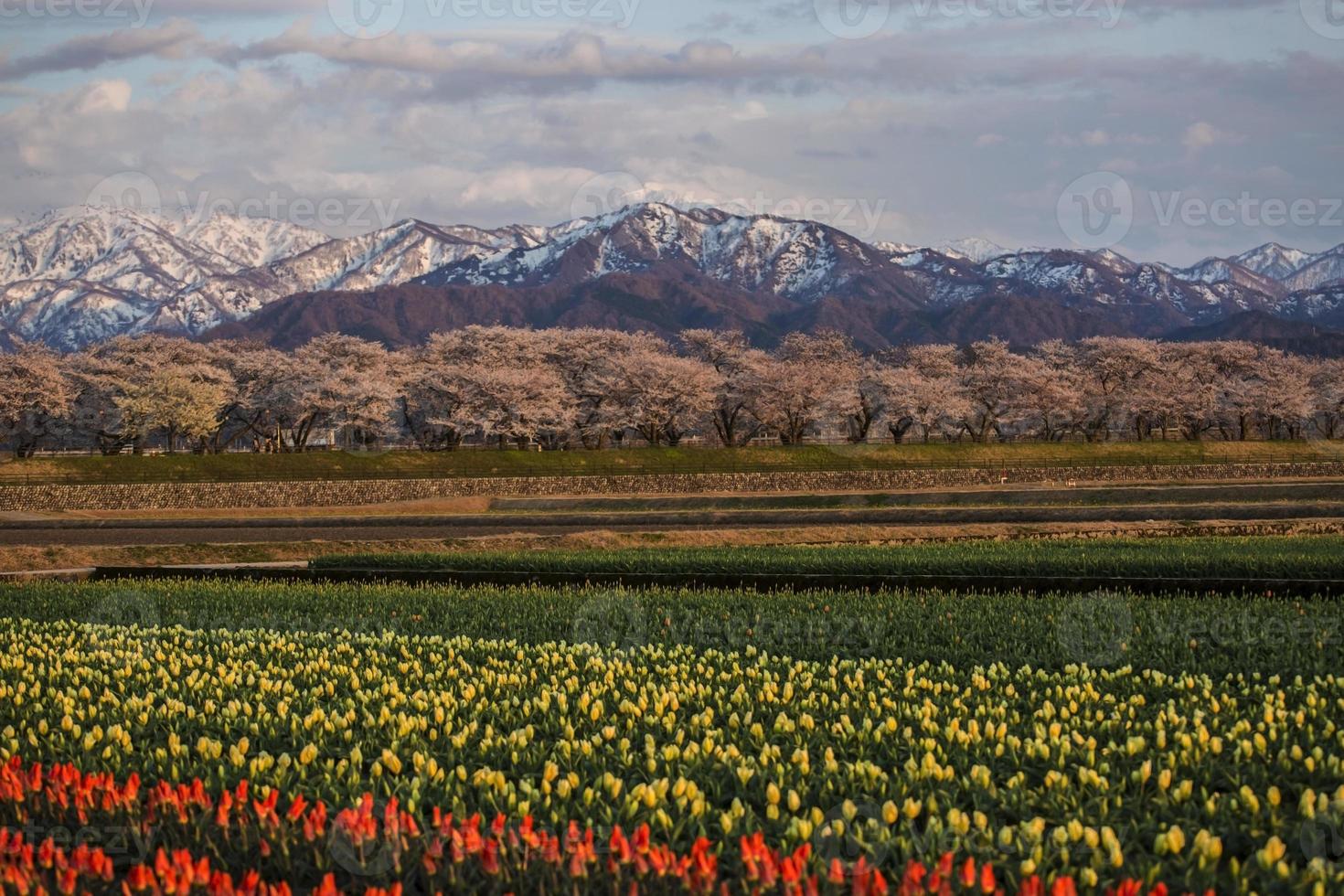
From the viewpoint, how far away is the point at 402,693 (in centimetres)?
1097

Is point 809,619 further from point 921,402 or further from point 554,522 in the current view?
point 921,402

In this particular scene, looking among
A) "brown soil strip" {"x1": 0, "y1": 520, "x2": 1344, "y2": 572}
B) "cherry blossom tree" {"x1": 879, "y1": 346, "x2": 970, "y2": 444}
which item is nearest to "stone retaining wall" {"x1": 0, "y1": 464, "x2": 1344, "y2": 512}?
"cherry blossom tree" {"x1": 879, "y1": 346, "x2": 970, "y2": 444}

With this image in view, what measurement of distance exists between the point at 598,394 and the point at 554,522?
40.5 metres

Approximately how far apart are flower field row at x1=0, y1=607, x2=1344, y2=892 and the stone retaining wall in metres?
41.4

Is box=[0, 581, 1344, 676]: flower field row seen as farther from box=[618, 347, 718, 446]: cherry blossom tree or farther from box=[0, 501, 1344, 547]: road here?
box=[618, 347, 718, 446]: cherry blossom tree

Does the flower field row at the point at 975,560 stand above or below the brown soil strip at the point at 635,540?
above

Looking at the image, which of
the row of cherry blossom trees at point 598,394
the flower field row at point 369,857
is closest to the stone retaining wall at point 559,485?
the row of cherry blossom trees at point 598,394

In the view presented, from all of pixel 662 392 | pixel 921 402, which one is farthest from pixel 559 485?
pixel 921 402

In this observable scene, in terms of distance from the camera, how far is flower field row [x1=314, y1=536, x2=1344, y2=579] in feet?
65.3

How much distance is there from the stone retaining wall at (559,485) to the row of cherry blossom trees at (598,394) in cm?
1592

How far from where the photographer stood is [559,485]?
58.1 metres

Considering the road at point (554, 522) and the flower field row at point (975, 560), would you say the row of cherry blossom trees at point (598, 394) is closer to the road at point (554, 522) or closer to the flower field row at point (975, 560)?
the road at point (554, 522)

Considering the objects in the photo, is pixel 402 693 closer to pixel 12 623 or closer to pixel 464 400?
pixel 12 623

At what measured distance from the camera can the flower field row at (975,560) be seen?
1989cm
